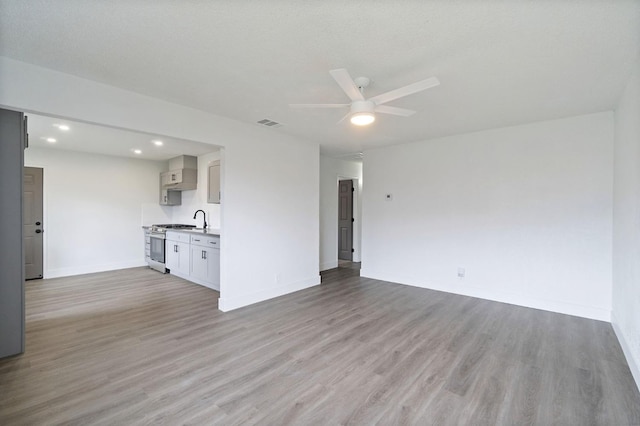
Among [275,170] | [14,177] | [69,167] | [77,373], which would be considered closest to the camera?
[77,373]

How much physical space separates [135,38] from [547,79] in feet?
11.4

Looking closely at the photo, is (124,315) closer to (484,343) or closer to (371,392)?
(371,392)

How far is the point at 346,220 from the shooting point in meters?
7.62

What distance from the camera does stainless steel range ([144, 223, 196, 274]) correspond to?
6005mm

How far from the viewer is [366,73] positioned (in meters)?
2.49

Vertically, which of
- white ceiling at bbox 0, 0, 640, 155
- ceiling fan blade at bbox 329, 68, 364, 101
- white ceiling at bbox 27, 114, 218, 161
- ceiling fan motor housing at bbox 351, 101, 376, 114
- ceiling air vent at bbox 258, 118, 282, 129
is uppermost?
ceiling air vent at bbox 258, 118, 282, 129

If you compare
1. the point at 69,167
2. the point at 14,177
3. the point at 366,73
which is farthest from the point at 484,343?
the point at 69,167

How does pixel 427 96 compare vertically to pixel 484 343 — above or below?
above

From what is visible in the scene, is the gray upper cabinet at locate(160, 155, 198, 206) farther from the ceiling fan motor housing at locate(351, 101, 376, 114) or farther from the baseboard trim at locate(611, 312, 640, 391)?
the baseboard trim at locate(611, 312, 640, 391)

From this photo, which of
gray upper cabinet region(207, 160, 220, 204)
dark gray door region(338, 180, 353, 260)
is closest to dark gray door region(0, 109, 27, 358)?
gray upper cabinet region(207, 160, 220, 204)

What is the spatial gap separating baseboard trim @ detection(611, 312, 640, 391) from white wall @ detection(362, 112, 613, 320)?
362 mm

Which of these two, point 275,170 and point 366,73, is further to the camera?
point 275,170

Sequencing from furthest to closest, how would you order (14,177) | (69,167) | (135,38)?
(69,167) → (14,177) → (135,38)

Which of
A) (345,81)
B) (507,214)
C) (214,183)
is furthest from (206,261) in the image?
(507,214)
